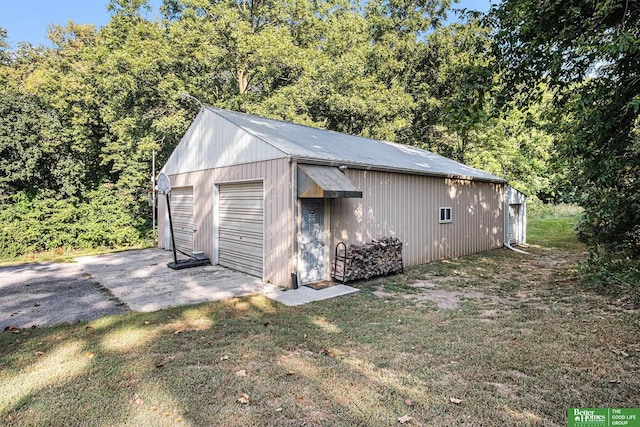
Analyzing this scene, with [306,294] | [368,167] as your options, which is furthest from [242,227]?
[368,167]

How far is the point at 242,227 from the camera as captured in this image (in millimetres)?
8047

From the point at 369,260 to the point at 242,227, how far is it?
3067 millimetres

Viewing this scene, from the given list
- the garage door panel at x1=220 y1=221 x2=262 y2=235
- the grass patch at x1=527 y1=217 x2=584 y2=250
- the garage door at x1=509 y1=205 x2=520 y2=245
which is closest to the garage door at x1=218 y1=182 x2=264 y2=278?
the garage door panel at x1=220 y1=221 x2=262 y2=235

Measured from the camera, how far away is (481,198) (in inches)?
461

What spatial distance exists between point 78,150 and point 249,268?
11287 mm

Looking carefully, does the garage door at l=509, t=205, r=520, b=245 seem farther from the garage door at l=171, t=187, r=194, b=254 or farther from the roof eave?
the garage door at l=171, t=187, r=194, b=254

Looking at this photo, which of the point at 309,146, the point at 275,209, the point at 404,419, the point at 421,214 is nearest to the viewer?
the point at 404,419

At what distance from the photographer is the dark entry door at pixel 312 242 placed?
6766 mm

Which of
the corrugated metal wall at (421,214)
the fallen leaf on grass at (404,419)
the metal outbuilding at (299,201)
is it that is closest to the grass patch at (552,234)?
the corrugated metal wall at (421,214)

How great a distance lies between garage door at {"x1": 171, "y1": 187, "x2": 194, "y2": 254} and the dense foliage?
4.69m

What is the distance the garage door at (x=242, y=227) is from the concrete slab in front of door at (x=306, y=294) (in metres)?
1.39

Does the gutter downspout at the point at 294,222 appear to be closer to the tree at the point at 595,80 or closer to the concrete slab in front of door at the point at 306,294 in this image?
the concrete slab in front of door at the point at 306,294

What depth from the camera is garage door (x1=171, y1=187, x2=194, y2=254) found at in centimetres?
1038

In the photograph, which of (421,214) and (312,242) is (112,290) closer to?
(312,242)
